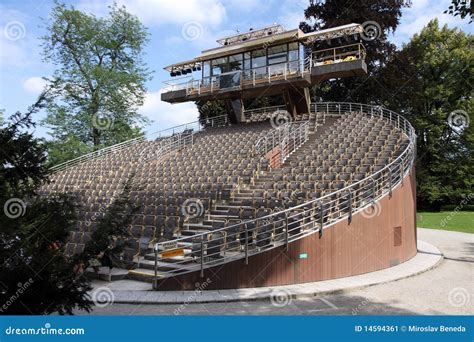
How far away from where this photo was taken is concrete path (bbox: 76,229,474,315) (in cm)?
746

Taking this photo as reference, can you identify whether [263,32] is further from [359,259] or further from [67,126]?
[359,259]

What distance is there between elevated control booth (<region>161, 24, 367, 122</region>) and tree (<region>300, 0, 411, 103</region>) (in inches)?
76.9

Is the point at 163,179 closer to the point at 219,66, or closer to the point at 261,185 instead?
the point at 261,185

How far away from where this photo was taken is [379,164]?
13.6 m

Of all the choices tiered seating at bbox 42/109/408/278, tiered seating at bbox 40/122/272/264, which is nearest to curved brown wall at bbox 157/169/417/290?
tiered seating at bbox 42/109/408/278

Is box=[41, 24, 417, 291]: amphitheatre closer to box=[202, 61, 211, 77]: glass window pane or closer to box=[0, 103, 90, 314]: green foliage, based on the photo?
box=[202, 61, 211, 77]: glass window pane

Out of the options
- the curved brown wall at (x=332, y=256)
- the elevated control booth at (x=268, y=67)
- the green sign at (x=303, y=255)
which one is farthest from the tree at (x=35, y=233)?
the elevated control booth at (x=268, y=67)

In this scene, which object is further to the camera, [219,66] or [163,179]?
[219,66]

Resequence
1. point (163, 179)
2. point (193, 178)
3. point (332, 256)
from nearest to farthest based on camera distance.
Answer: point (332, 256)
point (193, 178)
point (163, 179)

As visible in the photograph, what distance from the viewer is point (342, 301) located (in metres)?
8.23

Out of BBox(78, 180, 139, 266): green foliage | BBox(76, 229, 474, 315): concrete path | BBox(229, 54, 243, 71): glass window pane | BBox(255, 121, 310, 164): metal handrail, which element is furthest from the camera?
BBox(229, 54, 243, 71): glass window pane

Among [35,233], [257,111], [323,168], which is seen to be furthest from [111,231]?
[257,111]

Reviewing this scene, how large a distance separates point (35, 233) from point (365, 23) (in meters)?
29.3

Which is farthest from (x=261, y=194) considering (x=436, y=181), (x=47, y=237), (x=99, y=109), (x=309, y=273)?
(x=436, y=181)
